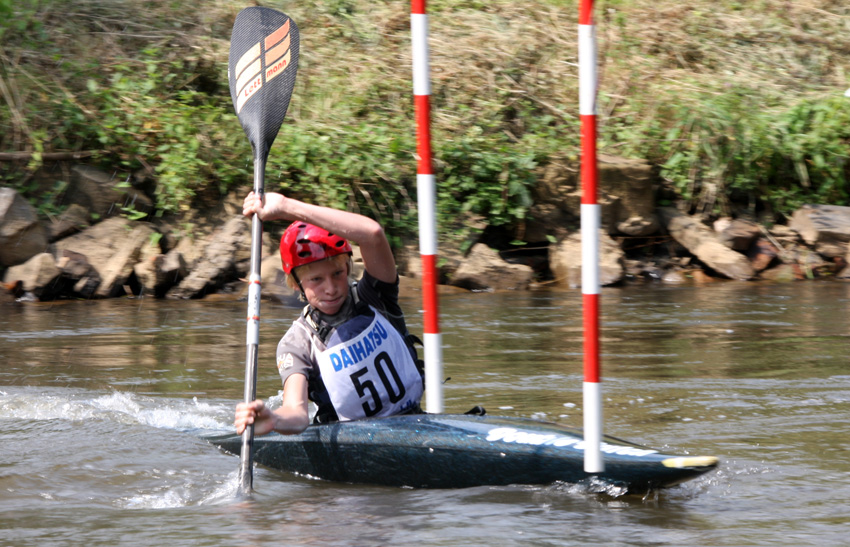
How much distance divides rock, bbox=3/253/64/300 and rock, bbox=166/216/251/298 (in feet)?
3.13

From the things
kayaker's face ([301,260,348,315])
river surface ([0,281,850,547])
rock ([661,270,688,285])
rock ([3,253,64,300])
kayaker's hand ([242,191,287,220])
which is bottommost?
river surface ([0,281,850,547])

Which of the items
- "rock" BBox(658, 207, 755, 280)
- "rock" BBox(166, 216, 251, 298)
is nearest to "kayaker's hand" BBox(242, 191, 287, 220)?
"rock" BBox(166, 216, 251, 298)

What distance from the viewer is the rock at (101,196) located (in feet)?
31.2

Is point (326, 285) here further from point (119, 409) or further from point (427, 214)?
point (119, 409)

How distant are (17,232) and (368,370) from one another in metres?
6.20

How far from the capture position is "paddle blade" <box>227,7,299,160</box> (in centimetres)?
423

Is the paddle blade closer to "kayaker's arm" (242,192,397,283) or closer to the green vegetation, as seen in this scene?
"kayaker's arm" (242,192,397,283)

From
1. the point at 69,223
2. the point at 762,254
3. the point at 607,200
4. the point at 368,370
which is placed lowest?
the point at 368,370

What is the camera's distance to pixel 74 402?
16.0 ft

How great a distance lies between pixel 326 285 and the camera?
3.50 meters

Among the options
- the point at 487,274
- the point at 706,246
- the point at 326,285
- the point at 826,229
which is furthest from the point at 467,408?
the point at 826,229

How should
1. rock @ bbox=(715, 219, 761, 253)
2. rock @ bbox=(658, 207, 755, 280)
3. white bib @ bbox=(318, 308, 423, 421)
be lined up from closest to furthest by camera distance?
white bib @ bbox=(318, 308, 423, 421), rock @ bbox=(658, 207, 755, 280), rock @ bbox=(715, 219, 761, 253)

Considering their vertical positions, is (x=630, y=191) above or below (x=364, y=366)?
above

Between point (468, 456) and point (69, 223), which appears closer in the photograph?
point (468, 456)
